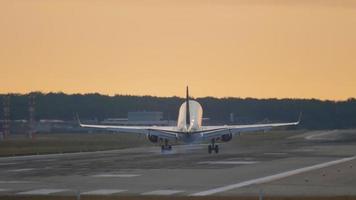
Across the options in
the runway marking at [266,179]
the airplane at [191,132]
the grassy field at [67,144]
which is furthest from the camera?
the grassy field at [67,144]

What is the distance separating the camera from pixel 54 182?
149ft

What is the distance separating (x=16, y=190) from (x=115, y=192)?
5.12 m

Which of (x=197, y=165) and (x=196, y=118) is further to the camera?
(x=196, y=118)

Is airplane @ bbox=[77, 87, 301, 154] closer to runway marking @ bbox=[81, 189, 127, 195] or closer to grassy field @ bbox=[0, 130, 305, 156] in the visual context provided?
grassy field @ bbox=[0, 130, 305, 156]

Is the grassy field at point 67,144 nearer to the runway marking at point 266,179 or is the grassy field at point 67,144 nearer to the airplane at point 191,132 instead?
the airplane at point 191,132

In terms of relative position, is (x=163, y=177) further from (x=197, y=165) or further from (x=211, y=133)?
(x=211, y=133)

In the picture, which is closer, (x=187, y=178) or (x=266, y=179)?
(x=266, y=179)

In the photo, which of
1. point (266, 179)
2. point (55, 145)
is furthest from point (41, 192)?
point (55, 145)

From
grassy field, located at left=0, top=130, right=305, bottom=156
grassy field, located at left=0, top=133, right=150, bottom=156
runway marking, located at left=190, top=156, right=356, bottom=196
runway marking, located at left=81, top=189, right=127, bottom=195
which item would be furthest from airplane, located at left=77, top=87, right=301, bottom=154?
runway marking, located at left=81, top=189, right=127, bottom=195

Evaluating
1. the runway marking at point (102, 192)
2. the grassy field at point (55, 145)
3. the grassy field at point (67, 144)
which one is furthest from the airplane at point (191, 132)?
the runway marking at point (102, 192)

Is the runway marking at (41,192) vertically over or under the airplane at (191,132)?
under

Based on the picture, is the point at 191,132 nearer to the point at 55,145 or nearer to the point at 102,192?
the point at 55,145

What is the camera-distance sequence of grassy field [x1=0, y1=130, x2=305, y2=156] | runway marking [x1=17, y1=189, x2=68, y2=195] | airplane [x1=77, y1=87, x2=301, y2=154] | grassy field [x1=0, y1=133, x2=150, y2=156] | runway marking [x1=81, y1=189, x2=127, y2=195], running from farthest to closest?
1. grassy field [x1=0, y1=130, x2=305, y2=156]
2. grassy field [x1=0, y1=133, x2=150, y2=156]
3. airplane [x1=77, y1=87, x2=301, y2=154]
4. runway marking [x1=17, y1=189, x2=68, y2=195]
5. runway marking [x1=81, y1=189, x2=127, y2=195]

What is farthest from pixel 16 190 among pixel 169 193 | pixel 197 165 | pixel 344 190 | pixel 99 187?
pixel 197 165
